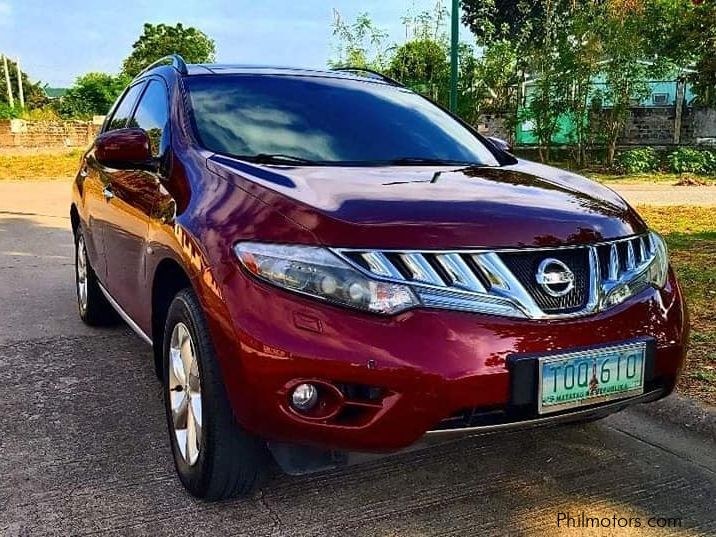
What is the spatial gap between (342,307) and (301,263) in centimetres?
18

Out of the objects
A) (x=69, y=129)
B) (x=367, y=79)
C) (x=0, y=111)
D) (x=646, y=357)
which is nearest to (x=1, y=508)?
(x=646, y=357)

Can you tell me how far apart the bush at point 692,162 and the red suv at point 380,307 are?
1573 centimetres

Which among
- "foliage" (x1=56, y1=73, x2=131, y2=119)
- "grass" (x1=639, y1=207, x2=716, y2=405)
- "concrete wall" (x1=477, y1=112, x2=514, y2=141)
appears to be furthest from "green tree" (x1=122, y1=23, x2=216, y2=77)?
"grass" (x1=639, y1=207, x2=716, y2=405)

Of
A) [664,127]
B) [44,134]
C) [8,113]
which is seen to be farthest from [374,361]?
[8,113]

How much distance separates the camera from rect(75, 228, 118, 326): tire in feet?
15.9

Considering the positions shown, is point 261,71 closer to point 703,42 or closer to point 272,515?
point 272,515

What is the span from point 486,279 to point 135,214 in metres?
1.74

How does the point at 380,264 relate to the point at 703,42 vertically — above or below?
below

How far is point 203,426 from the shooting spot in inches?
97.7

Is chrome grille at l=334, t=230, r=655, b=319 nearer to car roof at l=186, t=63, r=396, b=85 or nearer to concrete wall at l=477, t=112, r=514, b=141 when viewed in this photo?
car roof at l=186, t=63, r=396, b=85

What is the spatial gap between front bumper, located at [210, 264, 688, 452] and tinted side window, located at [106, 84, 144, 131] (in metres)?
2.37

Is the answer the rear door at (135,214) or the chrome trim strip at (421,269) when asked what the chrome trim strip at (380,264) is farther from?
the rear door at (135,214)

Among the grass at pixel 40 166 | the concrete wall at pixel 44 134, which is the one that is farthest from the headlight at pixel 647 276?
the concrete wall at pixel 44 134

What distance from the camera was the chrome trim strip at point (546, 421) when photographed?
7.36 feet
